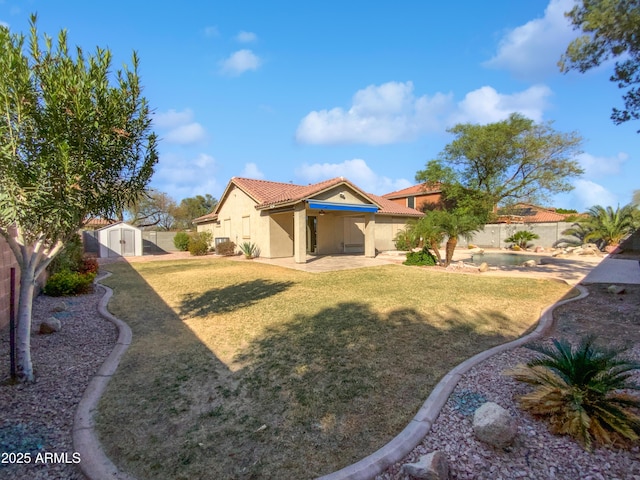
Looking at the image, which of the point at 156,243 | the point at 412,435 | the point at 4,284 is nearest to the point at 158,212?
the point at 156,243

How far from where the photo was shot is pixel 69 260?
37.9 ft

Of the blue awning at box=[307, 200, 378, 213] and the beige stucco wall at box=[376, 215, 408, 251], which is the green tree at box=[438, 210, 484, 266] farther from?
the beige stucco wall at box=[376, 215, 408, 251]

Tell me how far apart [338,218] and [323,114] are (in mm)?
15883

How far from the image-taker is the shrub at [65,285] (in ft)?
31.1

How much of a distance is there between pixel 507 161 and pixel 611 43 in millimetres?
28121

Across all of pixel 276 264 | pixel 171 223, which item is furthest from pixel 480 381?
pixel 171 223

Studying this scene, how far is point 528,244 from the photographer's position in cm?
2886

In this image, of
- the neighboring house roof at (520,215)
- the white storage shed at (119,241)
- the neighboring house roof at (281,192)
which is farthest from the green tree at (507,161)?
the white storage shed at (119,241)

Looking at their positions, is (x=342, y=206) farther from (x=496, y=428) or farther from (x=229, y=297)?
(x=496, y=428)

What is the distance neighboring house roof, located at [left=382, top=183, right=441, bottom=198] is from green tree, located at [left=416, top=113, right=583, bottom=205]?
4.07 feet

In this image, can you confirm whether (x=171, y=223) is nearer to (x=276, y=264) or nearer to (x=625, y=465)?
(x=276, y=264)

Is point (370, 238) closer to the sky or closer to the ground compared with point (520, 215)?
closer to the ground

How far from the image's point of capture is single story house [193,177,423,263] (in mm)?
17984

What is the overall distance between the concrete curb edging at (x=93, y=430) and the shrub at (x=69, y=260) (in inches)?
267
